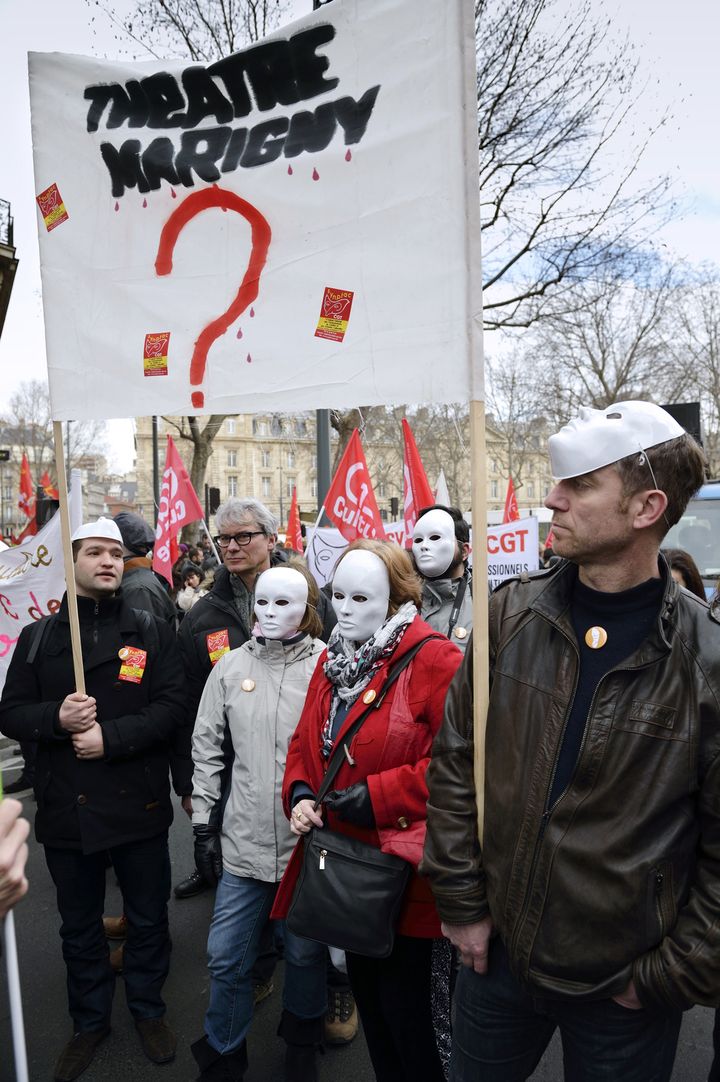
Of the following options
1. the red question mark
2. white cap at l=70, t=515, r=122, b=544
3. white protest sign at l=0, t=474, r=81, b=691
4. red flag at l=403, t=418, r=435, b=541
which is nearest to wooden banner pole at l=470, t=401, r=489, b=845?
the red question mark

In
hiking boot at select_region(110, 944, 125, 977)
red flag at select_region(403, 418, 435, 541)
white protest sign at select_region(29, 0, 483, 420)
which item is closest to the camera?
white protest sign at select_region(29, 0, 483, 420)

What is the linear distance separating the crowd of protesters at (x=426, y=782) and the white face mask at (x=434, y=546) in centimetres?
36

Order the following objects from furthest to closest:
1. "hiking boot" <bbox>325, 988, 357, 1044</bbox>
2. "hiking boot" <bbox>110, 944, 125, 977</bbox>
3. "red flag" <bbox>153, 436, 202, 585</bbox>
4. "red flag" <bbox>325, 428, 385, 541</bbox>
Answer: "red flag" <bbox>153, 436, 202, 585</bbox>
"red flag" <bbox>325, 428, 385, 541</bbox>
"hiking boot" <bbox>110, 944, 125, 977</bbox>
"hiking boot" <bbox>325, 988, 357, 1044</bbox>

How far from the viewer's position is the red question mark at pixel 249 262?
8.00ft

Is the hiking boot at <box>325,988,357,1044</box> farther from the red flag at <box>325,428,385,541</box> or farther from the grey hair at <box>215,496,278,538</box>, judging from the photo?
the red flag at <box>325,428,385,541</box>

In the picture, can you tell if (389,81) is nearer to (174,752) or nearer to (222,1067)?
(174,752)

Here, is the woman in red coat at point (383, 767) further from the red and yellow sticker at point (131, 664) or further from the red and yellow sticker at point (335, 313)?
the red and yellow sticker at point (131, 664)

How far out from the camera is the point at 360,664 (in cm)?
249

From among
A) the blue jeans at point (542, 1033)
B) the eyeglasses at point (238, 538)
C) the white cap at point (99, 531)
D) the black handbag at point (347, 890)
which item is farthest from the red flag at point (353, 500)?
the blue jeans at point (542, 1033)

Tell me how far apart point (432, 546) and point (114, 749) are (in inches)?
79.6

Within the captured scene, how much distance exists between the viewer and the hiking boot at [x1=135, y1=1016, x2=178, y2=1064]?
3.00 meters

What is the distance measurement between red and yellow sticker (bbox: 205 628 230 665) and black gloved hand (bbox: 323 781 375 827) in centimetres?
159

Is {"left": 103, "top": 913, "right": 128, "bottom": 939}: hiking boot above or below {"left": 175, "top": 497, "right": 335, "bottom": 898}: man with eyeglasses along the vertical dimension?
below

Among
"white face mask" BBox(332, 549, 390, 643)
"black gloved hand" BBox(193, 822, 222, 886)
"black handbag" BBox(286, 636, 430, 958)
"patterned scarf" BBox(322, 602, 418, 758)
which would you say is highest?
"white face mask" BBox(332, 549, 390, 643)
